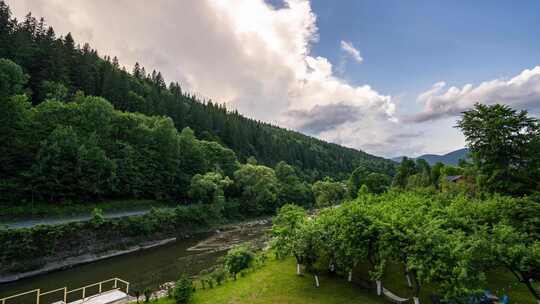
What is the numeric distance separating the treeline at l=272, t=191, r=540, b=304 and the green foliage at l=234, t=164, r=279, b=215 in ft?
127

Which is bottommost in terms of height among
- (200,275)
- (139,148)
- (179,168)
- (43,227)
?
(200,275)

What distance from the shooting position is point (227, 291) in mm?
19188

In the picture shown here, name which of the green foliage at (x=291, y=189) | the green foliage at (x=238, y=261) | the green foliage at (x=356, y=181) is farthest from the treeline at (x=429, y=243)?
the green foliage at (x=356, y=181)

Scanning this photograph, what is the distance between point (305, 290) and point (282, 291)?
163 centimetres

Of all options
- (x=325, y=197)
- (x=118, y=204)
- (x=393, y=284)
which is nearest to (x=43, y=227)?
(x=118, y=204)

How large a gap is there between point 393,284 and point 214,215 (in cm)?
3852

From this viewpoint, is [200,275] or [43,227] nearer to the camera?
[200,275]

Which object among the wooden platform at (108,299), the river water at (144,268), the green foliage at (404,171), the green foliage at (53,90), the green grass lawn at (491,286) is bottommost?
the river water at (144,268)

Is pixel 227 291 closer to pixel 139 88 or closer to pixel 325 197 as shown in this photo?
pixel 325 197

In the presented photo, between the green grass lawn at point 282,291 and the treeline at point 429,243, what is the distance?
1.32m

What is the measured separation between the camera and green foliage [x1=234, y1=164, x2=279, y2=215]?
62.6 meters

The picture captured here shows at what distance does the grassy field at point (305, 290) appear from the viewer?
17062mm

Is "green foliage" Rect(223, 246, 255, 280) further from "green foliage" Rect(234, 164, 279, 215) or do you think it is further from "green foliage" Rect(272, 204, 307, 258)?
"green foliage" Rect(234, 164, 279, 215)

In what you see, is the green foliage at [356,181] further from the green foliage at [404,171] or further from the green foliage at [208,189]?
the green foliage at [208,189]
